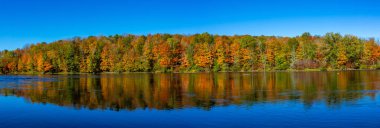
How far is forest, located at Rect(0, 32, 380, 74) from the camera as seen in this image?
310ft

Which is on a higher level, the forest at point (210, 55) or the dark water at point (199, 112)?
the forest at point (210, 55)

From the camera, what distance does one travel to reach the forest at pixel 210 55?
94500 millimetres

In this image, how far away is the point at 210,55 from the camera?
98312mm

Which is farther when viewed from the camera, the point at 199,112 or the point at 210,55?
the point at 210,55

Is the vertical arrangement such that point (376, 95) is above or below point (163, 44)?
below

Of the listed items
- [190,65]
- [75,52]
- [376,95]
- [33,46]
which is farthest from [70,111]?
[33,46]

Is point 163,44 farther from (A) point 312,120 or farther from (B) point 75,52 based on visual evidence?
(A) point 312,120

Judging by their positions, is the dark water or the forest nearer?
the dark water

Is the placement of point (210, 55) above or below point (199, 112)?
above

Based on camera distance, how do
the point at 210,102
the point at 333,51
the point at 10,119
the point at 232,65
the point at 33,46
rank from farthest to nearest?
the point at 33,46, the point at 232,65, the point at 333,51, the point at 210,102, the point at 10,119

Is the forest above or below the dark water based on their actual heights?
above

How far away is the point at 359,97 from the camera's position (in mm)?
25328

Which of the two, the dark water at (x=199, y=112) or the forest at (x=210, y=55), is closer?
the dark water at (x=199, y=112)

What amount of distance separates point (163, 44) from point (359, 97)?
272 ft
